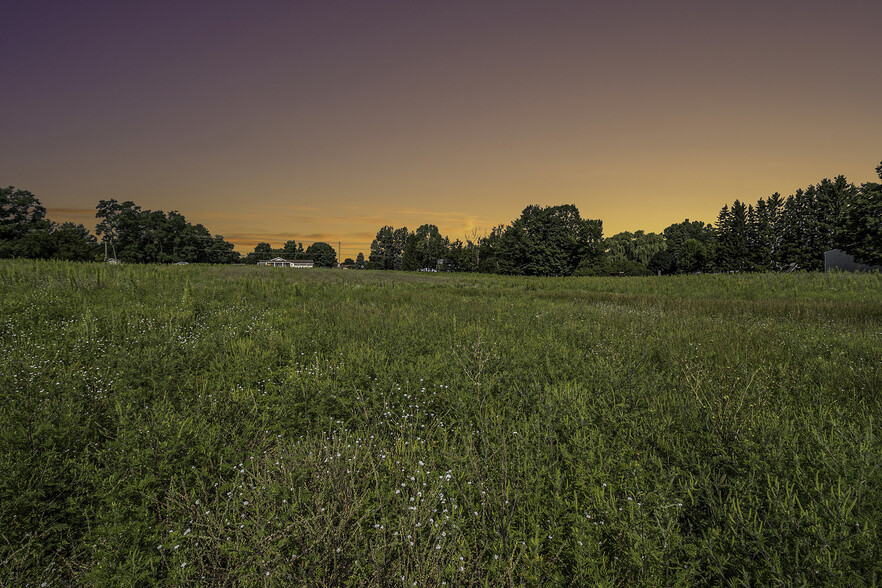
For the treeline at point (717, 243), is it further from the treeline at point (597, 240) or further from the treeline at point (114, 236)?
the treeline at point (114, 236)

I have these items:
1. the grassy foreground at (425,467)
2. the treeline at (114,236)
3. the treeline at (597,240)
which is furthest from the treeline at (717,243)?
the treeline at (114,236)

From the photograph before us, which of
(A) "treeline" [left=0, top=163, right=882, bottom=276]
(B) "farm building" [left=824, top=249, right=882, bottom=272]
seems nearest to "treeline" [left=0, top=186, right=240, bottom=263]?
(A) "treeline" [left=0, top=163, right=882, bottom=276]

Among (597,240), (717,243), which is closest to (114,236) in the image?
(597,240)

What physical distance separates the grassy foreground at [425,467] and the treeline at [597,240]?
135 feet

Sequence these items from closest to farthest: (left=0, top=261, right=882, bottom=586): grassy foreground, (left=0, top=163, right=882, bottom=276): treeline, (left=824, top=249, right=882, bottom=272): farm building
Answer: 1. (left=0, top=261, right=882, bottom=586): grassy foreground
2. (left=824, top=249, right=882, bottom=272): farm building
3. (left=0, top=163, right=882, bottom=276): treeline

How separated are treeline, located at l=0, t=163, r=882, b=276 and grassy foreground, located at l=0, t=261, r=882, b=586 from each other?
4125cm

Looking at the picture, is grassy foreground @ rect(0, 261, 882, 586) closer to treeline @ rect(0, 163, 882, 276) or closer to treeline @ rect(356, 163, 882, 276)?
treeline @ rect(0, 163, 882, 276)

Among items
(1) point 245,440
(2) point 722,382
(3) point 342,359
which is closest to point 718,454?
(2) point 722,382

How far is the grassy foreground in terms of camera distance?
7.03ft

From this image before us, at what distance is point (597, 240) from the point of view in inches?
2670

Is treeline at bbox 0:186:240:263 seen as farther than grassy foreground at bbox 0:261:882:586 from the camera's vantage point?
Yes

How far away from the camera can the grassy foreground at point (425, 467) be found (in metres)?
2.14

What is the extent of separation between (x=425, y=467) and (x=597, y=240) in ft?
237

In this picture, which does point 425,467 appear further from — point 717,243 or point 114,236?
point 114,236
